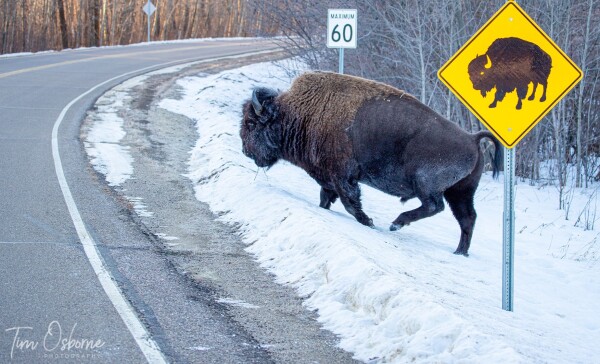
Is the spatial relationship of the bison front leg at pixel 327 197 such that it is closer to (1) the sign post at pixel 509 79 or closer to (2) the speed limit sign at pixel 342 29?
(1) the sign post at pixel 509 79

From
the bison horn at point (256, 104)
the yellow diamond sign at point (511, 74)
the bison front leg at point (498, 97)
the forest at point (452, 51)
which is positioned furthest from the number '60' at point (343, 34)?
the bison front leg at point (498, 97)

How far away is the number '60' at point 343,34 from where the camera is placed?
14.7m

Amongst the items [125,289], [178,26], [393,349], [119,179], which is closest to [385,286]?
[393,349]

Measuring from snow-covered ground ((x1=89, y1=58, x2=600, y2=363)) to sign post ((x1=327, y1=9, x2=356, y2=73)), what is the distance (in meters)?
2.49

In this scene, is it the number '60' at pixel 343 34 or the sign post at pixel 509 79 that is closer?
the sign post at pixel 509 79

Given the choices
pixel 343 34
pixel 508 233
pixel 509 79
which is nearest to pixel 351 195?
pixel 508 233

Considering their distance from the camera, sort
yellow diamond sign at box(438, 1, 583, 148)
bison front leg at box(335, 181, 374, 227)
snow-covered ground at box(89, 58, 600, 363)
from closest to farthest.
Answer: snow-covered ground at box(89, 58, 600, 363) → yellow diamond sign at box(438, 1, 583, 148) → bison front leg at box(335, 181, 374, 227)

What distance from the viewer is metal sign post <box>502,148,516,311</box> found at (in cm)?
743

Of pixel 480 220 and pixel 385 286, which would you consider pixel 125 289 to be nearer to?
pixel 385 286

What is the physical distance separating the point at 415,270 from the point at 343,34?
7.32 metres

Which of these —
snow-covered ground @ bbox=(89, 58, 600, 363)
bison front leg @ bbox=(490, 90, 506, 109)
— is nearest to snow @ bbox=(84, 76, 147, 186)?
snow-covered ground @ bbox=(89, 58, 600, 363)

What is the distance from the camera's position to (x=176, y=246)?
29.0 ft

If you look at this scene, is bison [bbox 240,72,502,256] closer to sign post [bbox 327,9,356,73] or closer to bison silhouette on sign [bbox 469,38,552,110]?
bison silhouette on sign [bbox 469,38,552,110]

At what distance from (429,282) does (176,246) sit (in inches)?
108
